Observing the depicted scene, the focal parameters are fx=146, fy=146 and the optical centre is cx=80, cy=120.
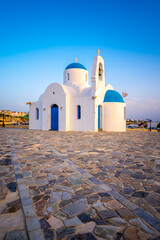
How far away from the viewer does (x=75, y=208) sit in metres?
2.36

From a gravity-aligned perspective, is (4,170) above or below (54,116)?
below

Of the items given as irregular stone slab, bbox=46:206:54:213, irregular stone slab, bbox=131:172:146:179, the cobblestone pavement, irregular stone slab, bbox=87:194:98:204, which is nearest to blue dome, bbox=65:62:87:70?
the cobblestone pavement

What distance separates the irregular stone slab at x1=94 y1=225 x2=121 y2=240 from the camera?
1.82m

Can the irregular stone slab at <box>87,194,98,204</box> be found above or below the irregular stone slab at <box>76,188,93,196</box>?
below

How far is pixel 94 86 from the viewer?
57.9 ft

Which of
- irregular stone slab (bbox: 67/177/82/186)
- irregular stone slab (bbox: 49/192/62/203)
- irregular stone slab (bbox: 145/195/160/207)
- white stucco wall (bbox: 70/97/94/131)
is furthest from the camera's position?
white stucco wall (bbox: 70/97/94/131)

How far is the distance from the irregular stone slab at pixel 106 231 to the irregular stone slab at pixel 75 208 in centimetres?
42

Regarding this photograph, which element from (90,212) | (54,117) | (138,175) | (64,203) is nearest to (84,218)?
(90,212)

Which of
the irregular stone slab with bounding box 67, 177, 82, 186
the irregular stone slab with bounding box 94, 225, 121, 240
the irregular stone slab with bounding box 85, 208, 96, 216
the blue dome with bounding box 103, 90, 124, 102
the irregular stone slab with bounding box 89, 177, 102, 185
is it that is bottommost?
the irregular stone slab with bounding box 94, 225, 121, 240

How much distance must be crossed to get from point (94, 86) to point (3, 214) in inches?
654

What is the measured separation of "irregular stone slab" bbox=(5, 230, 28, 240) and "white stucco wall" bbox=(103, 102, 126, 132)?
57.4ft

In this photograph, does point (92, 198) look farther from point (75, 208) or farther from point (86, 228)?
point (86, 228)

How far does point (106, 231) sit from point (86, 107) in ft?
53.6

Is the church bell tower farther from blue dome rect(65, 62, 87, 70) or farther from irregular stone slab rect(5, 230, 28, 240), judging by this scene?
irregular stone slab rect(5, 230, 28, 240)
